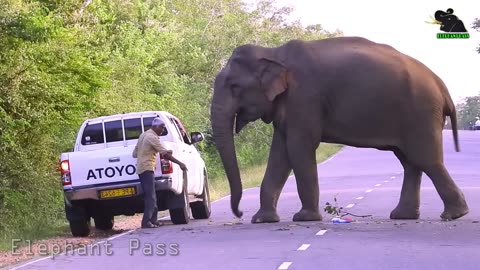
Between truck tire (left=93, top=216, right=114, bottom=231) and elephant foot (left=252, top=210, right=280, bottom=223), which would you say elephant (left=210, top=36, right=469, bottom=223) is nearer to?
elephant foot (left=252, top=210, right=280, bottom=223)

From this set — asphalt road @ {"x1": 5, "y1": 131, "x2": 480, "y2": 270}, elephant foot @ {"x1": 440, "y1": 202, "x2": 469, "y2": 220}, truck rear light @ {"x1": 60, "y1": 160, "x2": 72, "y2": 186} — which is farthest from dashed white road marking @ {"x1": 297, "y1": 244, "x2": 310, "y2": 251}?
truck rear light @ {"x1": 60, "y1": 160, "x2": 72, "y2": 186}

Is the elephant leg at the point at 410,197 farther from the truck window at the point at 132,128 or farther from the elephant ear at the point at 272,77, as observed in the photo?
the truck window at the point at 132,128

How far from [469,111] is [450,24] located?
135443 mm

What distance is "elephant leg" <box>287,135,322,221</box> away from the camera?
18.6 m

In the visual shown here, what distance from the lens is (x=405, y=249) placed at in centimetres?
1423

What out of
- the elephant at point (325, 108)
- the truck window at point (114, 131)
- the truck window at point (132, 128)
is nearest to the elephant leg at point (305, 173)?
the elephant at point (325, 108)

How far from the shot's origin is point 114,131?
20109mm

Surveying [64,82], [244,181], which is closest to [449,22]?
[244,181]

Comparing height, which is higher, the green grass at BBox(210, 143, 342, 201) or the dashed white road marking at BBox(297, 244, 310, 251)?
the dashed white road marking at BBox(297, 244, 310, 251)

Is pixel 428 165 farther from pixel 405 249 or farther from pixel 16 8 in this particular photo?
pixel 16 8

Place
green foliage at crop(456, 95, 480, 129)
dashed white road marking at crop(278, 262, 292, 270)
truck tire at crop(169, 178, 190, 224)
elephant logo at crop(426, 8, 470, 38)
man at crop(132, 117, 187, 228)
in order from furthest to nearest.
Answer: green foliage at crop(456, 95, 480, 129) → elephant logo at crop(426, 8, 470, 38) → truck tire at crop(169, 178, 190, 224) → man at crop(132, 117, 187, 228) → dashed white road marking at crop(278, 262, 292, 270)

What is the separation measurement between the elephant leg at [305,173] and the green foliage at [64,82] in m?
5.65

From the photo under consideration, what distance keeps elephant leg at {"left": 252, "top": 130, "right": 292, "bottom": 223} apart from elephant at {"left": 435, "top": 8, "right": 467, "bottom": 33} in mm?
22289

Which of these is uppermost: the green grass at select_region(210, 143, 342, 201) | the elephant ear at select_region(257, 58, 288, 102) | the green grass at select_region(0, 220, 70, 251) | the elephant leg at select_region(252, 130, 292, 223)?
the elephant ear at select_region(257, 58, 288, 102)
